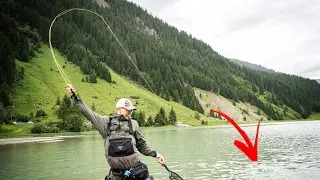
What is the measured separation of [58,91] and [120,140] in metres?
133

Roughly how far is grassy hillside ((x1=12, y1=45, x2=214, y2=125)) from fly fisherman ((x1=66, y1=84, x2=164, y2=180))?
107 metres

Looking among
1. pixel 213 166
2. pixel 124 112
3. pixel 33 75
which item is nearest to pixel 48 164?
pixel 213 166

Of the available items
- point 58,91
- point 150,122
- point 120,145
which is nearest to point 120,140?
point 120,145

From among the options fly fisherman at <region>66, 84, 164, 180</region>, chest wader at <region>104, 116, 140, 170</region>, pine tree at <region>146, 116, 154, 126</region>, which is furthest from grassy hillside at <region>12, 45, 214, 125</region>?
chest wader at <region>104, 116, 140, 170</region>

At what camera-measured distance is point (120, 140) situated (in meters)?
6.38

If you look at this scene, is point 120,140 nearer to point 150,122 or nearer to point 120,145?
point 120,145

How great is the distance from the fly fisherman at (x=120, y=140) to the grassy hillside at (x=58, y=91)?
352 feet

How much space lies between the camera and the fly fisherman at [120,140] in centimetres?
636

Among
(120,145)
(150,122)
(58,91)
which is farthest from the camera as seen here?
(150,122)

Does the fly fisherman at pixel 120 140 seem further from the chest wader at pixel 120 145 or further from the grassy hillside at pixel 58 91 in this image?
the grassy hillside at pixel 58 91

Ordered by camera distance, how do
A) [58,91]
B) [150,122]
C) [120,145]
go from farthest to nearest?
[150,122] < [58,91] < [120,145]

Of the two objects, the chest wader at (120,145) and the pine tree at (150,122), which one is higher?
the chest wader at (120,145)

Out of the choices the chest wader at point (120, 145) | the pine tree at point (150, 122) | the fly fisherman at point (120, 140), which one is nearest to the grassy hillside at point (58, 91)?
the pine tree at point (150, 122)

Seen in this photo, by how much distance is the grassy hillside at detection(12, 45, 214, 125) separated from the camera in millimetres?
118250
